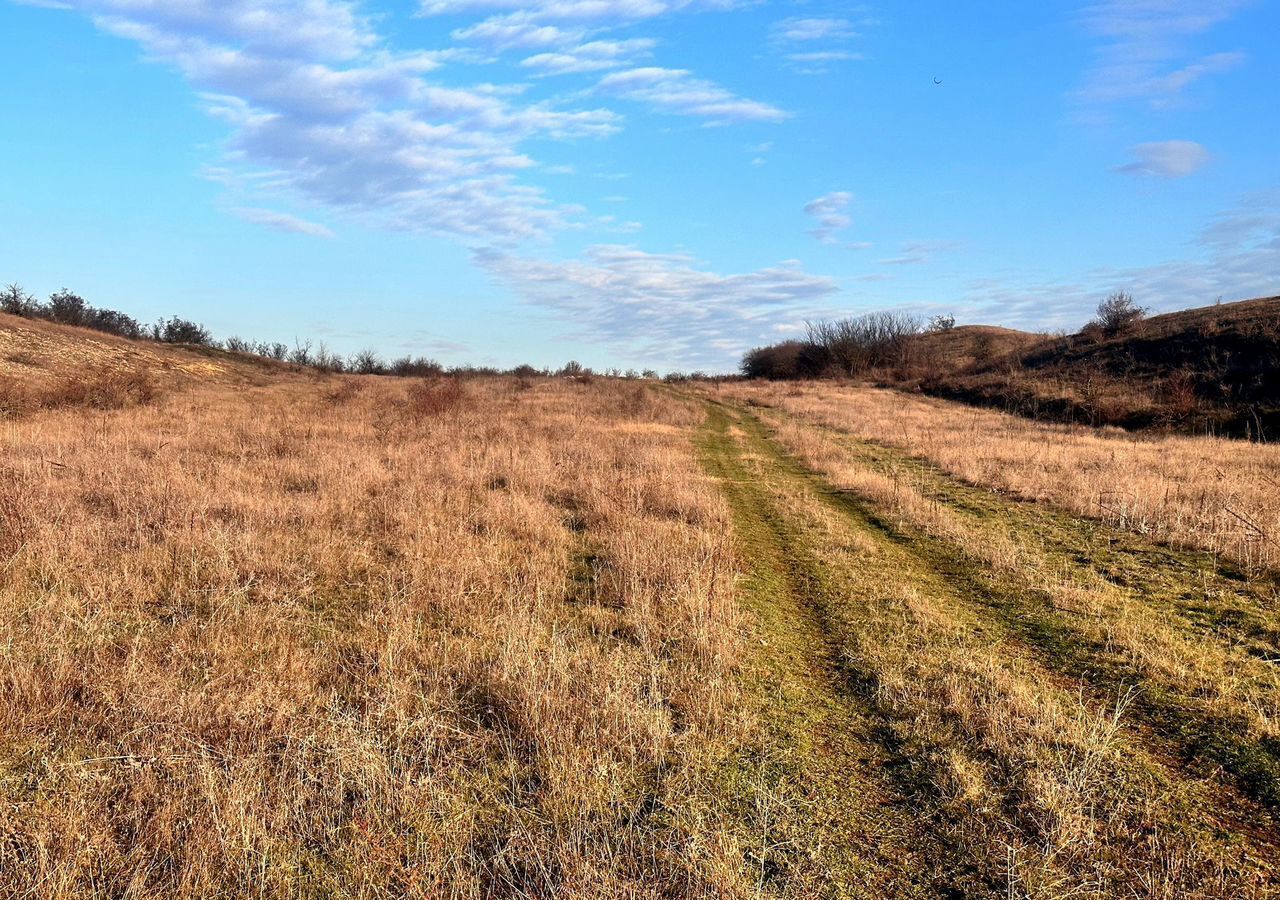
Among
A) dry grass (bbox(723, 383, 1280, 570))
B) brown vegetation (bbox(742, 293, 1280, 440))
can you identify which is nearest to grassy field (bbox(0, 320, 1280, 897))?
dry grass (bbox(723, 383, 1280, 570))

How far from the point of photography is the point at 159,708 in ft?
12.4

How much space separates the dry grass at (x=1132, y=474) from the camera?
8.67m

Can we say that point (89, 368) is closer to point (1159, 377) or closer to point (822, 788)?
point (822, 788)

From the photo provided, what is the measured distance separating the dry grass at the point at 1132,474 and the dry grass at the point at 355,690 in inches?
245

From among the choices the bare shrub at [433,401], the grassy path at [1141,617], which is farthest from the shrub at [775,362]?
the grassy path at [1141,617]

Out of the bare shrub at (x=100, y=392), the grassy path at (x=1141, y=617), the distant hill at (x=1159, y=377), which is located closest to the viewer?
the grassy path at (x=1141, y=617)

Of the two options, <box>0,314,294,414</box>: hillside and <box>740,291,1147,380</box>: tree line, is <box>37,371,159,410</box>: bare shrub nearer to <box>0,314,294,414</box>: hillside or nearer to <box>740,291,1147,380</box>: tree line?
<box>0,314,294,414</box>: hillside

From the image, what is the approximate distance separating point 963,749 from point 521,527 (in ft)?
19.1

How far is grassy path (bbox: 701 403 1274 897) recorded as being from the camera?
2863 mm

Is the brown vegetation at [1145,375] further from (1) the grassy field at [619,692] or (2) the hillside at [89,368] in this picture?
(2) the hillside at [89,368]

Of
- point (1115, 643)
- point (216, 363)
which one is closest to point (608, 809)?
point (1115, 643)

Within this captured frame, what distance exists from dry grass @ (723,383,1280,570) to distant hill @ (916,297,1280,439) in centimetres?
465

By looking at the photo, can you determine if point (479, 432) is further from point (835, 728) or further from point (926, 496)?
point (835, 728)

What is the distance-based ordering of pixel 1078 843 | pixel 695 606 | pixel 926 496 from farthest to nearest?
pixel 926 496, pixel 695 606, pixel 1078 843
